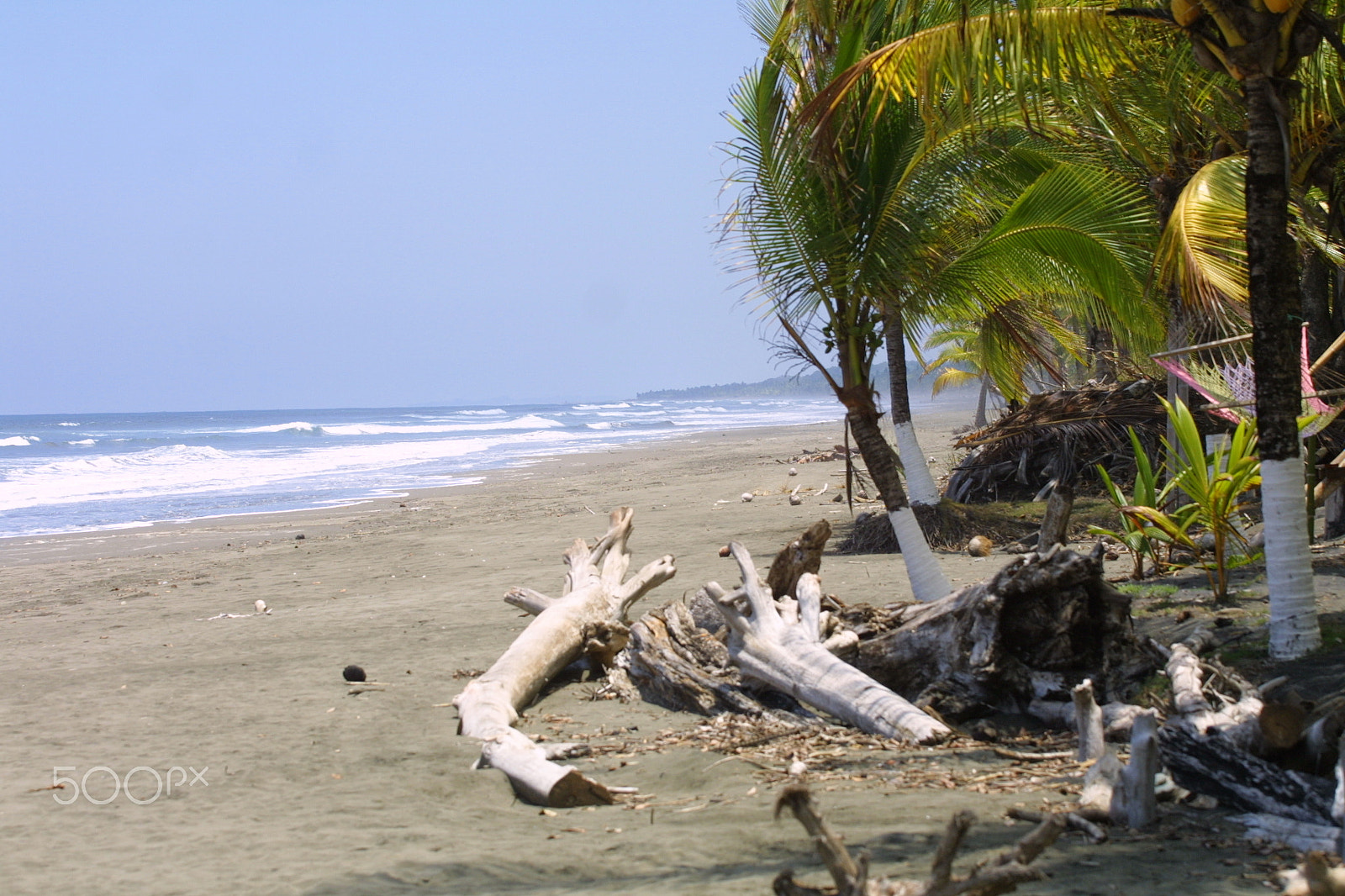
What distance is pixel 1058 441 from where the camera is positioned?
12492mm

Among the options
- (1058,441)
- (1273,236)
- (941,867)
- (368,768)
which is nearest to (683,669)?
(368,768)

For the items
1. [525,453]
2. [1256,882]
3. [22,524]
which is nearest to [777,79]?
[1256,882]

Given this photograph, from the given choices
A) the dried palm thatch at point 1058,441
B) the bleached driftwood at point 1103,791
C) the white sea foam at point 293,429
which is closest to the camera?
the bleached driftwood at point 1103,791

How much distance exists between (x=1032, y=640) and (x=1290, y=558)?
49.1 inches

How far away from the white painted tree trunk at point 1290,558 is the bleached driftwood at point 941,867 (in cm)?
335

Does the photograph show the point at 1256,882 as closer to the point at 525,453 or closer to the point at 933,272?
the point at 933,272

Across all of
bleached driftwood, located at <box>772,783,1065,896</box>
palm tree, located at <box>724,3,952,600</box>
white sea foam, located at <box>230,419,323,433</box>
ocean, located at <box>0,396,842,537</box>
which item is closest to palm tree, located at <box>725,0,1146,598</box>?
palm tree, located at <box>724,3,952,600</box>

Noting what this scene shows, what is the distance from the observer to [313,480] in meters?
25.6

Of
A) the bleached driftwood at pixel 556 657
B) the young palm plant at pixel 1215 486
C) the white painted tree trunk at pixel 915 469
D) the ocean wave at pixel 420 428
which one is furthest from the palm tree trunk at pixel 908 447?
the ocean wave at pixel 420 428

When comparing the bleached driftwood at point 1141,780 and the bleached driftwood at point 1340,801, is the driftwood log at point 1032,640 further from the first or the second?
the bleached driftwood at point 1340,801

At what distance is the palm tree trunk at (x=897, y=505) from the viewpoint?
21.2ft

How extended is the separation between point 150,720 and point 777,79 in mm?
5518

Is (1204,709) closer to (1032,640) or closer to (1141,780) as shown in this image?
(1141,780)

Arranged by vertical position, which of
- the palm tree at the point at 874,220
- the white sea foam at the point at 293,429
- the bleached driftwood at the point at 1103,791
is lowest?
the bleached driftwood at the point at 1103,791
